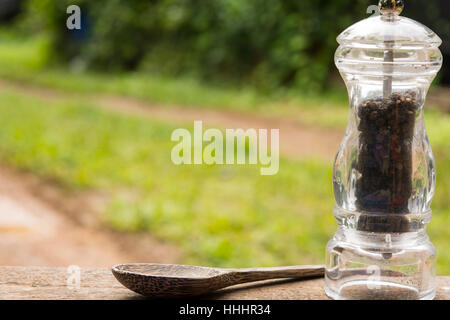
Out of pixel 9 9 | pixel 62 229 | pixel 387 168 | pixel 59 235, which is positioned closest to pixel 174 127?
Result: pixel 62 229

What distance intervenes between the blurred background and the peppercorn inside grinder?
9.26 ft

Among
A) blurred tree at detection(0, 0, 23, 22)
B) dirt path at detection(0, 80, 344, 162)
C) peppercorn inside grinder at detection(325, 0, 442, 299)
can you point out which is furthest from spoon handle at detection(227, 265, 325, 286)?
blurred tree at detection(0, 0, 23, 22)

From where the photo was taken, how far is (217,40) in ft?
36.7

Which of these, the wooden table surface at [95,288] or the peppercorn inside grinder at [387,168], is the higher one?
the peppercorn inside grinder at [387,168]

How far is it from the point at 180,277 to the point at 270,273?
0.23 m

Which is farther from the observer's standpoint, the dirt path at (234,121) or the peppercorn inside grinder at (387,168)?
the dirt path at (234,121)

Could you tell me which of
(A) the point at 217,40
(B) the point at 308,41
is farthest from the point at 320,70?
(A) the point at 217,40

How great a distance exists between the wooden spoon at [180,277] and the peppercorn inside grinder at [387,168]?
16cm

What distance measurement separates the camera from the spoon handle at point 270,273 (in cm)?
133

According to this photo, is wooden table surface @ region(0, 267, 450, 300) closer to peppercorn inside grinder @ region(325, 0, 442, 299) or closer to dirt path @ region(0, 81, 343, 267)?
peppercorn inside grinder @ region(325, 0, 442, 299)

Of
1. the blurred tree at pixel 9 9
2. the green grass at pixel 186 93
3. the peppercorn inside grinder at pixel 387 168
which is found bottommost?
the peppercorn inside grinder at pixel 387 168

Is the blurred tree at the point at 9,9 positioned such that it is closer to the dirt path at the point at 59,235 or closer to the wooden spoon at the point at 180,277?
the dirt path at the point at 59,235

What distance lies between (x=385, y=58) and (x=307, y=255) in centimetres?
306

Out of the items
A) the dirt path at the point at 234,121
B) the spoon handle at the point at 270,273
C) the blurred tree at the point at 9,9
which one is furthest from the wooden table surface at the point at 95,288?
the blurred tree at the point at 9,9
